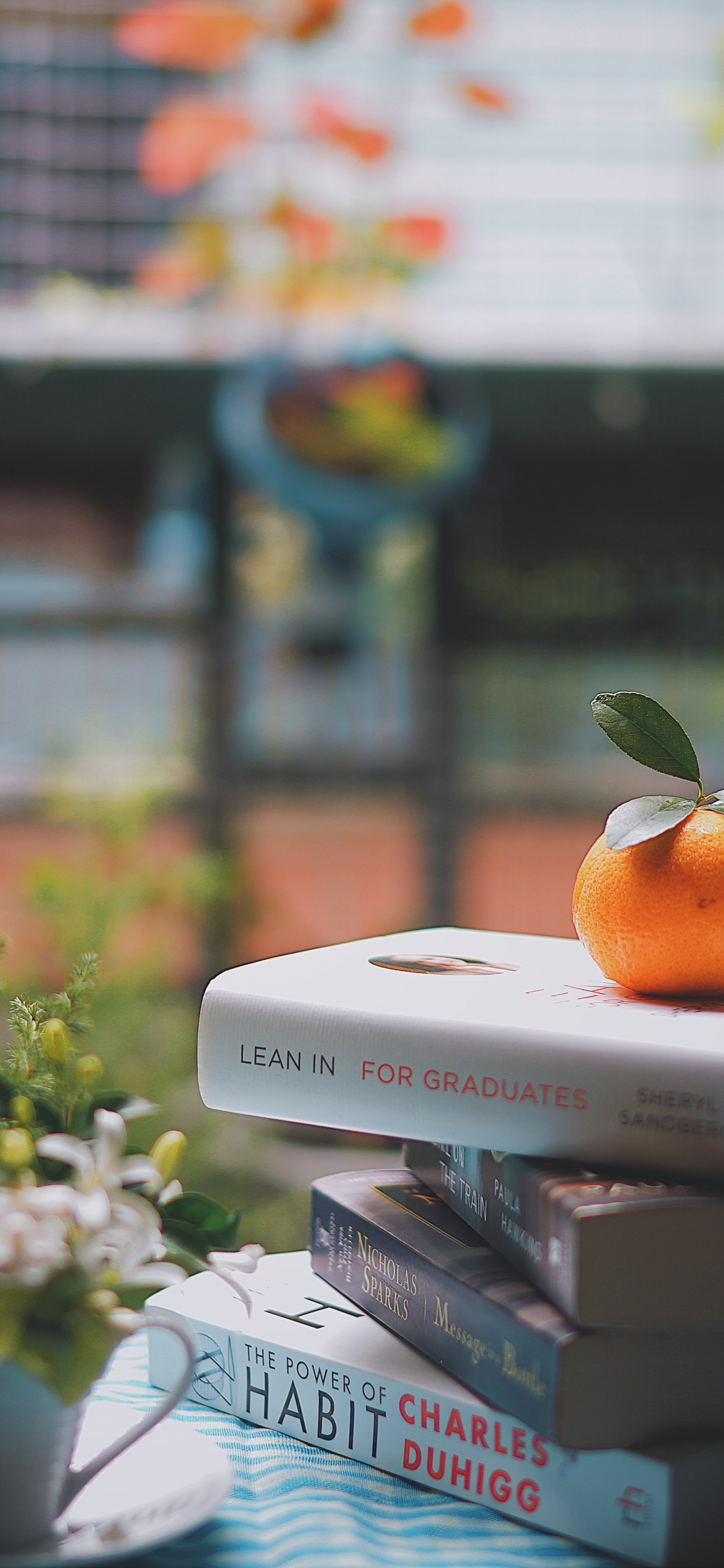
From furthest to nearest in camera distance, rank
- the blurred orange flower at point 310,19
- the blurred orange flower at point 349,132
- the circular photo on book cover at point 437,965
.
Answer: the blurred orange flower at point 349,132, the blurred orange flower at point 310,19, the circular photo on book cover at point 437,965

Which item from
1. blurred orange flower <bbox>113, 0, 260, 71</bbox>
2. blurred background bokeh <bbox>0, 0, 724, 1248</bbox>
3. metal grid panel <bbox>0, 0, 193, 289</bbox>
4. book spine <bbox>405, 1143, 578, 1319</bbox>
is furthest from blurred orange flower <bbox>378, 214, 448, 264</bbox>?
book spine <bbox>405, 1143, 578, 1319</bbox>

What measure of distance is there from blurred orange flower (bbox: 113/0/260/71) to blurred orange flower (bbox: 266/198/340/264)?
23 cm

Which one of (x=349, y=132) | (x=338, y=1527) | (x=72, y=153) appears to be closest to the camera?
(x=338, y=1527)

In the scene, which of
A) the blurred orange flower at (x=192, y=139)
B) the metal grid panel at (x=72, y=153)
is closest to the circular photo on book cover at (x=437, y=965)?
the blurred orange flower at (x=192, y=139)

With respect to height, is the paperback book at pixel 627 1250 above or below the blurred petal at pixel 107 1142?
below

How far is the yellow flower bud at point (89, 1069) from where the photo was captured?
1.43ft

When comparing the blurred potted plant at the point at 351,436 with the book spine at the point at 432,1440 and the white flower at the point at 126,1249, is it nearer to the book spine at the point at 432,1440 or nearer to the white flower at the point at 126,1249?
the book spine at the point at 432,1440

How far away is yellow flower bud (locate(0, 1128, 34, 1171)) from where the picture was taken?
365mm

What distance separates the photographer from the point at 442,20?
1807 mm

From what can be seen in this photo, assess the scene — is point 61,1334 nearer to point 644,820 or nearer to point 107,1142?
point 107,1142

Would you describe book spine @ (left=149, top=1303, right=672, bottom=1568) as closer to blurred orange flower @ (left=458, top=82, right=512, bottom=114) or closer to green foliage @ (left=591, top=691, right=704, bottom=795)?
green foliage @ (left=591, top=691, right=704, bottom=795)

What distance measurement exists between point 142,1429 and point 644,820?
0.29 meters

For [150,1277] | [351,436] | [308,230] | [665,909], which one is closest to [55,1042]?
[150,1277]

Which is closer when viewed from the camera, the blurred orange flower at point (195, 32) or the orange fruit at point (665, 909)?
the orange fruit at point (665, 909)
